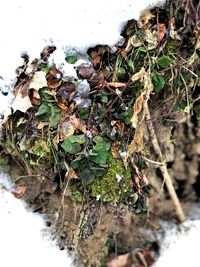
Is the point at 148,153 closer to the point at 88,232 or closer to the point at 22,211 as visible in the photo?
the point at 88,232

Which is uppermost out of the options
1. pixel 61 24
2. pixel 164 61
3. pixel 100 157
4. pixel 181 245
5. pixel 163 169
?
pixel 61 24

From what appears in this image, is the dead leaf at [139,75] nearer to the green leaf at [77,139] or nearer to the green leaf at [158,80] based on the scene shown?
the green leaf at [158,80]

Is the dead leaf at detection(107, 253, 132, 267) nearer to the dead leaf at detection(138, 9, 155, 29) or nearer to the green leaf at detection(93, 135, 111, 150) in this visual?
the green leaf at detection(93, 135, 111, 150)

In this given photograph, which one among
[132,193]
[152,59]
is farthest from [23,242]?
[152,59]

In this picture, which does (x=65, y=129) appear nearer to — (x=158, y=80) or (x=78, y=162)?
(x=78, y=162)

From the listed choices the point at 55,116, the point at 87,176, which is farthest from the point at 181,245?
the point at 55,116

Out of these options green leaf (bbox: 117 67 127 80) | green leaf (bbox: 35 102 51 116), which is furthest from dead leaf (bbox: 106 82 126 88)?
green leaf (bbox: 35 102 51 116)
